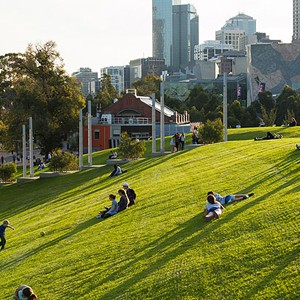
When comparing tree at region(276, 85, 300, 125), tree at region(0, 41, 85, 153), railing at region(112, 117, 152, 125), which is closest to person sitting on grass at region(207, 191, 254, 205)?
tree at region(0, 41, 85, 153)

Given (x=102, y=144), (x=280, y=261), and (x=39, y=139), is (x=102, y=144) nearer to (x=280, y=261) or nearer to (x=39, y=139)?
(x=39, y=139)

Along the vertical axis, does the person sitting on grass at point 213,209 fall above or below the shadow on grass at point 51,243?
above

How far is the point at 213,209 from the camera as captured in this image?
56.0 feet

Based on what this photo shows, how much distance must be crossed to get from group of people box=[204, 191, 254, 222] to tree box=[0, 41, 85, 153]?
136 ft

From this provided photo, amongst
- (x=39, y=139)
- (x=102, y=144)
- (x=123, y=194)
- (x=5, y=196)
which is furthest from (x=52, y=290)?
(x=102, y=144)

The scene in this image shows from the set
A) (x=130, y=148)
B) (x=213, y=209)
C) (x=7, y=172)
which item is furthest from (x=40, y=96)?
(x=213, y=209)

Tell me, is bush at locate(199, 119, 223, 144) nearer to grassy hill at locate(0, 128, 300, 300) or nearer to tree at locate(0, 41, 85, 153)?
grassy hill at locate(0, 128, 300, 300)

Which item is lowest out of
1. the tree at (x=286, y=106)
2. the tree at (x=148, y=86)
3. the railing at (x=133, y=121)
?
the railing at (x=133, y=121)

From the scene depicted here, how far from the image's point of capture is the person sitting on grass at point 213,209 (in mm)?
16750

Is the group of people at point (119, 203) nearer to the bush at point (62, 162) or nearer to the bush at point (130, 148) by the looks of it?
the bush at point (130, 148)

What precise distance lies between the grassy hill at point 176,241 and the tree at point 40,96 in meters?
30.3

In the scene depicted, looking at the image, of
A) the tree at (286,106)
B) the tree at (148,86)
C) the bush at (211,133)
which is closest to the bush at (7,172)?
the bush at (211,133)

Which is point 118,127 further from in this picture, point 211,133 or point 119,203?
point 119,203

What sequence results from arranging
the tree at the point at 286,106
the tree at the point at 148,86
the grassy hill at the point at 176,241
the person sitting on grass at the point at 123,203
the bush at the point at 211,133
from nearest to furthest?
the grassy hill at the point at 176,241, the person sitting on grass at the point at 123,203, the bush at the point at 211,133, the tree at the point at 286,106, the tree at the point at 148,86
